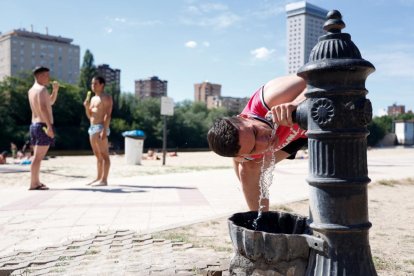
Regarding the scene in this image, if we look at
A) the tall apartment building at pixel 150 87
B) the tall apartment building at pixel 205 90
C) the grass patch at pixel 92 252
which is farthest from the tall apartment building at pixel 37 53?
the grass patch at pixel 92 252

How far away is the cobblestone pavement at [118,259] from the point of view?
9.28 ft

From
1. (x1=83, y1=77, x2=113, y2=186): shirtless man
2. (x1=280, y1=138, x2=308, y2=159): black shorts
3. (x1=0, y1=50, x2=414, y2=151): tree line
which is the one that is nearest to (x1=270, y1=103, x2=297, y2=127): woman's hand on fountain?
(x1=280, y1=138, x2=308, y2=159): black shorts

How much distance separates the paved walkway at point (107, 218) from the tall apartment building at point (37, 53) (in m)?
98.9

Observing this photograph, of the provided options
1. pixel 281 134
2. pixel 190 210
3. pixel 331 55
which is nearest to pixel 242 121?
pixel 281 134

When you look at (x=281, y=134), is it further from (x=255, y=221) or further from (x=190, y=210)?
(x=190, y=210)

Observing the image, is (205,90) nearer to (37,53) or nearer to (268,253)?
(37,53)

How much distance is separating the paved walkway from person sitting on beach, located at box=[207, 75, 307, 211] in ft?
2.31

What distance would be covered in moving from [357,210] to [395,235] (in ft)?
8.35

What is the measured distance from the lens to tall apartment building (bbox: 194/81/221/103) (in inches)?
5372

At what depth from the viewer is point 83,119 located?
159ft

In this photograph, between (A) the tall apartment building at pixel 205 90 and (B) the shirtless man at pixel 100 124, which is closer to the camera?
(B) the shirtless man at pixel 100 124

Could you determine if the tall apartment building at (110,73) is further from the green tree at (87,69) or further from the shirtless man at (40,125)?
the shirtless man at (40,125)

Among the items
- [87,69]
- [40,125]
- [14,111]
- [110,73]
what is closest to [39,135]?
[40,125]

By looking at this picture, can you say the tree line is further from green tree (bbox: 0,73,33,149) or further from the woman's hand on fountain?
the woman's hand on fountain
